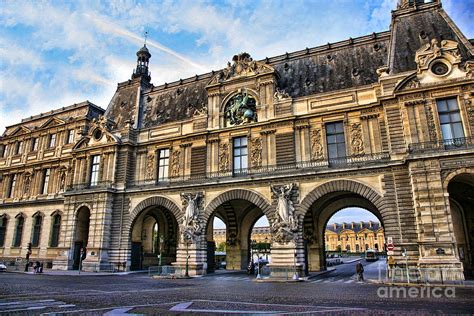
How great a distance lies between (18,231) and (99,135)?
1613cm

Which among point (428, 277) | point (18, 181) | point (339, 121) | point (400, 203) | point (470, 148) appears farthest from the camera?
point (18, 181)

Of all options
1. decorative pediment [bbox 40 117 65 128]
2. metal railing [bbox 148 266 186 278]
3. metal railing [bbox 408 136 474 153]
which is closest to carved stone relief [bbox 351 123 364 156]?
metal railing [bbox 408 136 474 153]

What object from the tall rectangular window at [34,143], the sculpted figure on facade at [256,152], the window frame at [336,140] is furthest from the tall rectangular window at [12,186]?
the window frame at [336,140]

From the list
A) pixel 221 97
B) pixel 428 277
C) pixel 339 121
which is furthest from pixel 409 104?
pixel 221 97

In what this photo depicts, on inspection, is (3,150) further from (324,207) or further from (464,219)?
(464,219)

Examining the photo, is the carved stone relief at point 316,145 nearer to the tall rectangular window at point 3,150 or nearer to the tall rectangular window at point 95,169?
the tall rectangular window at point 95,169

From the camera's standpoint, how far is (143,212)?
33656mm

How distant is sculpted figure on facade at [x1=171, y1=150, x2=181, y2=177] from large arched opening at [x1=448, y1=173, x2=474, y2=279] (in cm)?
2178

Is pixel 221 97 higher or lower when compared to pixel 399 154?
higher

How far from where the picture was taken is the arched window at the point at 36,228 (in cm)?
3966

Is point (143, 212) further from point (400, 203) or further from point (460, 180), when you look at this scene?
point (460, 180)

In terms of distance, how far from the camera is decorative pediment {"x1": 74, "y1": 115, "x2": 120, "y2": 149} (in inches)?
1422

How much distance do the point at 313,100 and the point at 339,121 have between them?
2757 mm

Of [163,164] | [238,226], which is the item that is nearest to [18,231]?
[163,164]
